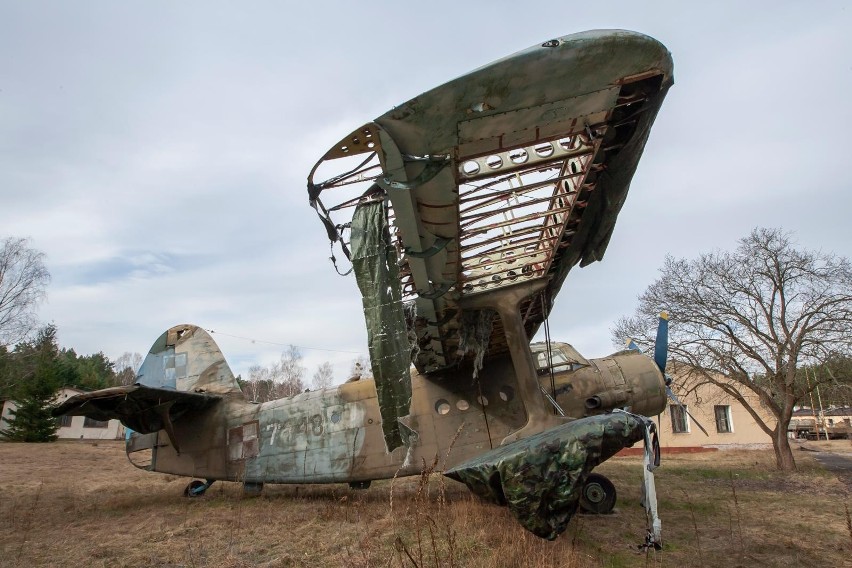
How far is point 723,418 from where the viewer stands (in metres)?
27.0

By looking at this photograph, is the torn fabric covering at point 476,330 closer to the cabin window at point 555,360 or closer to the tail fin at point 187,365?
the cabin window at point 555,360

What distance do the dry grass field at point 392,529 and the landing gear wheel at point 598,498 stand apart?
9.9 inches

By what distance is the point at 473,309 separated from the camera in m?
7.00

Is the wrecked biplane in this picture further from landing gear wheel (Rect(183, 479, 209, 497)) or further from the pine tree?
the pine tree

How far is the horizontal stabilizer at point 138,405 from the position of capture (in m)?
8.24

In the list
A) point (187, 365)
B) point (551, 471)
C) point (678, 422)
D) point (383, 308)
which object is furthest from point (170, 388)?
point (678, 422)

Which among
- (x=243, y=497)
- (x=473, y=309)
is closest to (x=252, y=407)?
(x=243, y=497)

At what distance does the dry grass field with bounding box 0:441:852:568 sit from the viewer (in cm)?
525

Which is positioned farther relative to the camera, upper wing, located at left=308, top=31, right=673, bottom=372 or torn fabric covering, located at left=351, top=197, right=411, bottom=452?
torn fabric covering, located at left=351, top=197, right=411, bottom=452

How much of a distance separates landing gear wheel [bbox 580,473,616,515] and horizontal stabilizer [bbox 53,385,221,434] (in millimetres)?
7571

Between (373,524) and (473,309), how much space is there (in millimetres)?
3409

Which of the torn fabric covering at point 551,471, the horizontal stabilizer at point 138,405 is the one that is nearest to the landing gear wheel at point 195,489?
the horizontal stabilizer at point 138,405

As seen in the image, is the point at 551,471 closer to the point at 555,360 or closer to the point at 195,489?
the point at 555,360

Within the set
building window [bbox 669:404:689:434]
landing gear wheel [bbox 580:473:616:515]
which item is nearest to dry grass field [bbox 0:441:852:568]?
landing gear wheel [bbox 580:473:616:515]
